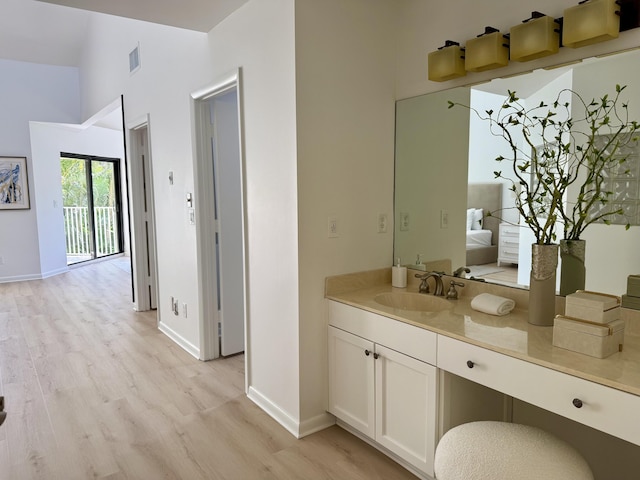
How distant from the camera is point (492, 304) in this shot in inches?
83.5

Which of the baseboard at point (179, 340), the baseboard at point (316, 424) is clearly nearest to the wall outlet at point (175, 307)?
the baseboard at point (179, 340)

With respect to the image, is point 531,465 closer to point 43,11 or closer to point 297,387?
point 297,387

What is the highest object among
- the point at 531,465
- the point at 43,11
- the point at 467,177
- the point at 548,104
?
the point at 43,11

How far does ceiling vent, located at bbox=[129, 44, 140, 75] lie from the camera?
14.9 feet

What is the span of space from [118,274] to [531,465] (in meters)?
7.62

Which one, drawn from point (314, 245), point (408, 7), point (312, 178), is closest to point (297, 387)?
point (314, 245)

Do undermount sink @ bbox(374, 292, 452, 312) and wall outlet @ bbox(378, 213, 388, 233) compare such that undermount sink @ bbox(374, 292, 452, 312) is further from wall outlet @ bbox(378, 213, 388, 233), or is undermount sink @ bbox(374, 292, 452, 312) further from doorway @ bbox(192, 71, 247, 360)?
doorway @ bbox(192, 71, 247, 360)

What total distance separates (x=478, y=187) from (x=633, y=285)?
87cm

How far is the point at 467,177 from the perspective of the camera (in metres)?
2.50

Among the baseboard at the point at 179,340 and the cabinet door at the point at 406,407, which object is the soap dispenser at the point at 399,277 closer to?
the cabinet door at the point at 406,407

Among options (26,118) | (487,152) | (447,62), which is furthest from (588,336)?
(26,118)

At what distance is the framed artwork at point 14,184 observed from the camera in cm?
704

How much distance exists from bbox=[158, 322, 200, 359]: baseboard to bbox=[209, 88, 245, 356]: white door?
0.24 meters

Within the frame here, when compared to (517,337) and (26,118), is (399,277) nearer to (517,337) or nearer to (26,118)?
(517,337)
